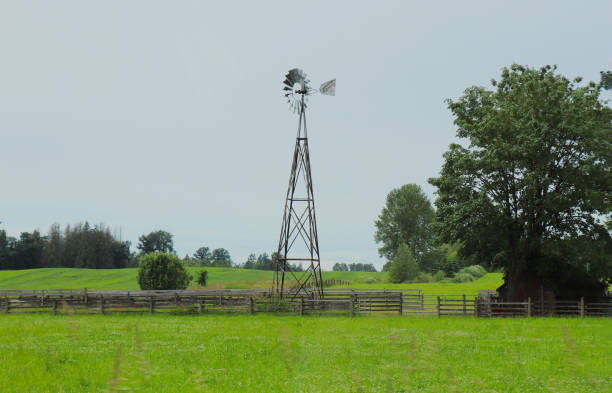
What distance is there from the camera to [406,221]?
102 metres

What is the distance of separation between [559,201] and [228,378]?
2751 cm

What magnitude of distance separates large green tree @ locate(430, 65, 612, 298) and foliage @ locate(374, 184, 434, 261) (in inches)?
2421

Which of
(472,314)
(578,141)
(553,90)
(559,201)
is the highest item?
(553,90)

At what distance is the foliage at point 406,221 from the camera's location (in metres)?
101

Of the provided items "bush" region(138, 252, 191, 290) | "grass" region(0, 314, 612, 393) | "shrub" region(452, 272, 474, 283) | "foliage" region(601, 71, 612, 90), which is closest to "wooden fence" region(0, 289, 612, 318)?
"grass" region(0, 314, 612, 393)

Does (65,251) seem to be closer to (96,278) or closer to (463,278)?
(96,278)

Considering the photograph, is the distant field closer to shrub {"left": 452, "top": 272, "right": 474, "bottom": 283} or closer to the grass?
shrub {"left": 452, "top": 272, "right": 474, "bottom": 283}

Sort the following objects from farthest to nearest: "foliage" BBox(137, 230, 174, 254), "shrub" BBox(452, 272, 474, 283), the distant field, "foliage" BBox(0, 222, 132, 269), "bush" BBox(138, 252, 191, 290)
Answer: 1. "foliage" BBox(137, 230, 174, 254)
2. "foliage" BBox(0, 222, 132, 269)
3. the distant field
4. "shrub" BBox(452, 272, 474, 283)
5. "bush" BBox(138, 252, 191, 290)

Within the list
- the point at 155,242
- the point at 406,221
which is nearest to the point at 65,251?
the point at 155,242

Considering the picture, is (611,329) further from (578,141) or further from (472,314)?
(578,141)

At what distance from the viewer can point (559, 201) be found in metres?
34.0

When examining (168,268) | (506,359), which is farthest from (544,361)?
(168,268)

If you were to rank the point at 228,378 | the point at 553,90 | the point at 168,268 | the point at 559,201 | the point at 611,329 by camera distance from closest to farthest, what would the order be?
the point at 228,378 < the point at 611,329 < the point at 559,201 < the point at 553,90 < the point at 168,268

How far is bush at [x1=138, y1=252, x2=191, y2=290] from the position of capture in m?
52.7
